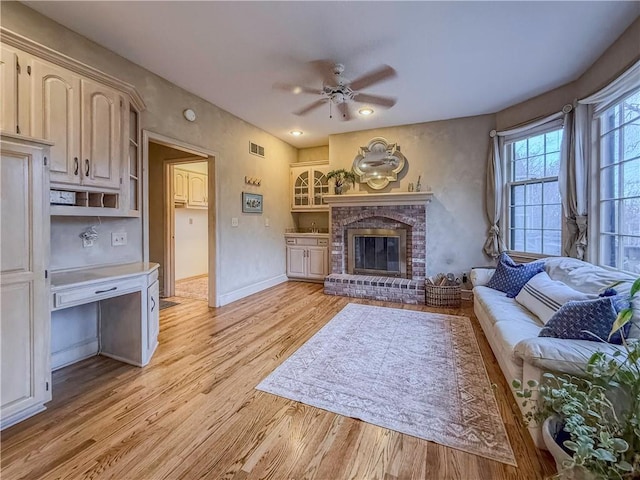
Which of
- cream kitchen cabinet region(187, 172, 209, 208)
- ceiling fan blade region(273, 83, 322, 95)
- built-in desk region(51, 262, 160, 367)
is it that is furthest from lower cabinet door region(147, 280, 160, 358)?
cream kitchen cabinet region(187, 172, 209, 208)

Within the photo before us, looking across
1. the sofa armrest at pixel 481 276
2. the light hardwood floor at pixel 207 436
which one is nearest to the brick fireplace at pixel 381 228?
the sofa armrest at pixel 481 276

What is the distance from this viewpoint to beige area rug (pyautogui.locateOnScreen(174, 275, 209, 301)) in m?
4.80

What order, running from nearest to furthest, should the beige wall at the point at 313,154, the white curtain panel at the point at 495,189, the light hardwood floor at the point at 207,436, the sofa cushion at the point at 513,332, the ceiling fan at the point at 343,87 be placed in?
the light hardwood floor at the point at 207,436
the sofa cushion at the point at 513,332
the ceiling fan at the point at 343,87
the white curtain panel at the point at 495,189
the beige wall at the point at 313,154

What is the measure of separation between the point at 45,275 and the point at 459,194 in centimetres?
499

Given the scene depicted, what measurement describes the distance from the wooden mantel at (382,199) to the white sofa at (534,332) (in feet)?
4.65

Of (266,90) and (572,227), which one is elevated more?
(266,90)

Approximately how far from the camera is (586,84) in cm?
309

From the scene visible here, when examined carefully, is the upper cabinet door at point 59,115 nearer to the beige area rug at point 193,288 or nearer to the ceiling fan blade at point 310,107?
the ceiling fan blade at point 310,107

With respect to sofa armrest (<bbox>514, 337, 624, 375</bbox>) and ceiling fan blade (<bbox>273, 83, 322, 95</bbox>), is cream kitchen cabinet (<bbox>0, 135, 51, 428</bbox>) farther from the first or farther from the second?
sofa armrest (<bbox>514, 337, 624, 375</bbox>)

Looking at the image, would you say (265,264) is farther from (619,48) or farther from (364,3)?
(619,48)

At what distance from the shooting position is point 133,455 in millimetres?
1520

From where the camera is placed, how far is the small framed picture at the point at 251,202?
463 centimetres

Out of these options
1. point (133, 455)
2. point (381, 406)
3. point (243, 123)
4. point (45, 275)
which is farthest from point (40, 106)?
point (381, 406)

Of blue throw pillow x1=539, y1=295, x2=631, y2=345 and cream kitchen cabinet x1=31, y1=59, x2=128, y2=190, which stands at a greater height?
cream kitchen cabinet x1=31, y1=59, x2=128, y2=190
